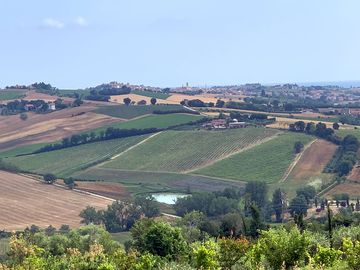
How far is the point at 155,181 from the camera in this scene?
138 metres

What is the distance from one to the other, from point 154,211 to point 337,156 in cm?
4268

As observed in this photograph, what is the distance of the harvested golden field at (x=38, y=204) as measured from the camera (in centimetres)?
10700

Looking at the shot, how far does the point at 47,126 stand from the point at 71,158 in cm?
2998

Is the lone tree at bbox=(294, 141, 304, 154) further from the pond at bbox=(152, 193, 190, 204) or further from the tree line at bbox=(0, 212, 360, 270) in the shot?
the tree line at bbox=(0, 212, 360, 270)

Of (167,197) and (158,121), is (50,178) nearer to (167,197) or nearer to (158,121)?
(167,197)

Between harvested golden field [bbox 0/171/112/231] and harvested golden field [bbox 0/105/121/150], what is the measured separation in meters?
40.4

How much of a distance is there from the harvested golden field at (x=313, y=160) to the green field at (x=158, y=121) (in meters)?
43.6

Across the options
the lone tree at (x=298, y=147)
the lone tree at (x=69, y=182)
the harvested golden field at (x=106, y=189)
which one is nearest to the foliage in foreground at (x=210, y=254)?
the harvested golden field at (x=106, y=189)

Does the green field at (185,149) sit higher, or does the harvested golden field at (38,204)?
the green field at (185,149)

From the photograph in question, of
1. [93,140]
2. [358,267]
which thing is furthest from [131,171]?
[358,267]

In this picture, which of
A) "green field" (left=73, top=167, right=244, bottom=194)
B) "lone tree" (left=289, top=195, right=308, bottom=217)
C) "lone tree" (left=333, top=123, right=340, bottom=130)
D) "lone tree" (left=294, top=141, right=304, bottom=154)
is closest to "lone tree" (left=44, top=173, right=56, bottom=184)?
"green field" (left=73, top=167, right=244, bottom=194)

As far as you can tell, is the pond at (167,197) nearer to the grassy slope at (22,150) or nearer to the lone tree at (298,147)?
the lone tree at (298,147)

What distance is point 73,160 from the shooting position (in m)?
157

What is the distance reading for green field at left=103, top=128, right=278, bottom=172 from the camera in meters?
148
